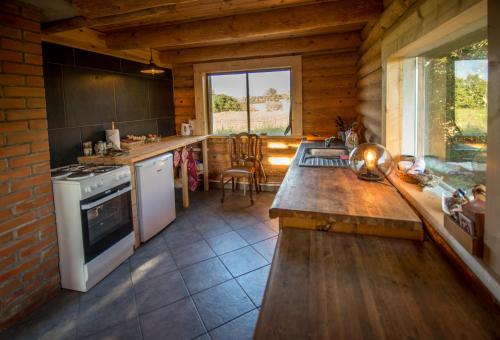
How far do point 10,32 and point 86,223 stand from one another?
1.51 meters

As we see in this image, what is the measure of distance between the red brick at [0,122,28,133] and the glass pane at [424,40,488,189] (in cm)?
292

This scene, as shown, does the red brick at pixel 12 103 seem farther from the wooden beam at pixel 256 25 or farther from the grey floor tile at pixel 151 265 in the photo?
the wooden beam at pixel 256 25

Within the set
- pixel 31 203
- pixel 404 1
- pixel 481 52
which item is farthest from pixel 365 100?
pixel 31 203

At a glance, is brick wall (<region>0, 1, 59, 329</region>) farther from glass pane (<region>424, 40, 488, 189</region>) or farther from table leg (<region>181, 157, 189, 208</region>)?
glass pane (<region>424, 40, 488, 189</region>)

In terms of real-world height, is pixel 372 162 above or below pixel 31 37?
below

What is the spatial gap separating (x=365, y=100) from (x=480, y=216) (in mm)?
3062

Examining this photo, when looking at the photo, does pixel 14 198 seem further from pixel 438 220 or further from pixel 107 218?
pixel 438 220

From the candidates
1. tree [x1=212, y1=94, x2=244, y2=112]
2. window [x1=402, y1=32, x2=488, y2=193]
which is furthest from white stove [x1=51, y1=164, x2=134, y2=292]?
tree [x1=212, y1=94, x2=244, y2=112]

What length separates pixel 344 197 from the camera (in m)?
1.85

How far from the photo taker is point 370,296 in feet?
3.63

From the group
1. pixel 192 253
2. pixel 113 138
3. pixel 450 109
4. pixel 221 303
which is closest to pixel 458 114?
pixel 450 109

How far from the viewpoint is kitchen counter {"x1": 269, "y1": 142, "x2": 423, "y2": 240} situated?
1526 millimetres

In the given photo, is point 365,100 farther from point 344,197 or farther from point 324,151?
point 344,197

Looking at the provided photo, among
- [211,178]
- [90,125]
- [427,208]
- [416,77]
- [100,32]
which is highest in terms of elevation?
[100,32]
